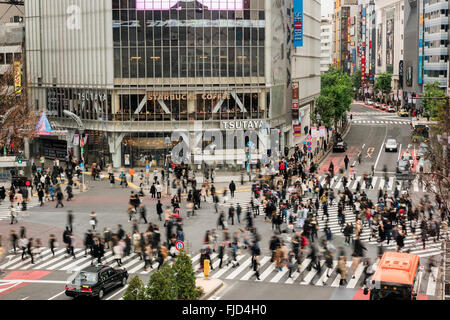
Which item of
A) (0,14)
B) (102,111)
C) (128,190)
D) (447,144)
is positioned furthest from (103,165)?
(0,14)

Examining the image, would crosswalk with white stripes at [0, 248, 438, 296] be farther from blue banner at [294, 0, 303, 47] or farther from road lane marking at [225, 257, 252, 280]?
blue banner at [294, 0, 303, 47]

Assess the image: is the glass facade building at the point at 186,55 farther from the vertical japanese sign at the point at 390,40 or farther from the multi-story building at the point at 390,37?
the vertical japanese sign at the point at 390,40

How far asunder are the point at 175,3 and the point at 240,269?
42142 mm

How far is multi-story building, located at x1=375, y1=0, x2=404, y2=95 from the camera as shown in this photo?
160875 mm

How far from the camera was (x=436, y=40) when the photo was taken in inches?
4909

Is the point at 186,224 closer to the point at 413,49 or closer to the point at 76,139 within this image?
the point at 76,139

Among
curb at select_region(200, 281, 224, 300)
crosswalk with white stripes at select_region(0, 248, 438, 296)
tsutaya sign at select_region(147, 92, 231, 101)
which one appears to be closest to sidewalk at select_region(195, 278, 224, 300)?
curb at select_region(200, 281, 224, 300)

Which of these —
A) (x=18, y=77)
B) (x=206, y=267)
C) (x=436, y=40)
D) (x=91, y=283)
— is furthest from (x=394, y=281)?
(x=436, y=40)

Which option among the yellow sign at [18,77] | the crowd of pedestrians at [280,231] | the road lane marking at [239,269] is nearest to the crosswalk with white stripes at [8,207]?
the crowd of pedestrians at [280,231]

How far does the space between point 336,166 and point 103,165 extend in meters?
25.2

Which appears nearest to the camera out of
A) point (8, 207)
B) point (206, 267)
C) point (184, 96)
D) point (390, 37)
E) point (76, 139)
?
point (206, 267)

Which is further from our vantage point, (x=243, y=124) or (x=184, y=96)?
(x=243, y=124)

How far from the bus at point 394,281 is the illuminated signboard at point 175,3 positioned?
4734 centimetres

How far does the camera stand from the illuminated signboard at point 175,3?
68.6 metres
